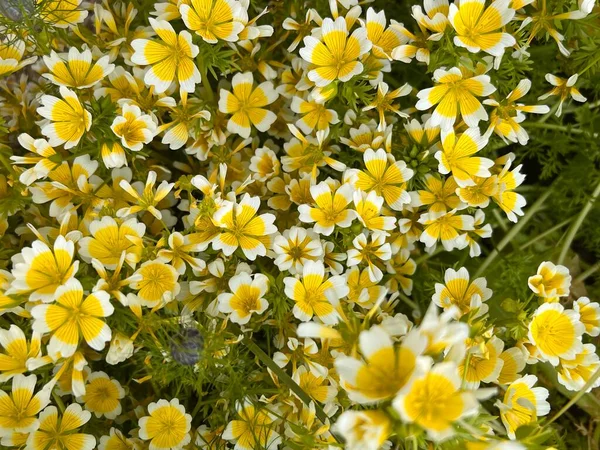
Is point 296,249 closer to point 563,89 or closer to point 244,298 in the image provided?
point 244,298

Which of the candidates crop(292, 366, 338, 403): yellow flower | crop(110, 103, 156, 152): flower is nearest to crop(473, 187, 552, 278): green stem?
crop(292, 366, 338, 403): yellow flower

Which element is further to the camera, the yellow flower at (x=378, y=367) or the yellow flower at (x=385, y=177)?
the yellow flower at (x=385, y=177)

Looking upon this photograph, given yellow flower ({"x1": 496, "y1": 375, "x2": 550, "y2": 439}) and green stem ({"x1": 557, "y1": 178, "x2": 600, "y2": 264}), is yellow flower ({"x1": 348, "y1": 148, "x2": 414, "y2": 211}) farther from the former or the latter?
green stem ({"x1": 557, "y1": 178, "x2": 600, "y2": 264})

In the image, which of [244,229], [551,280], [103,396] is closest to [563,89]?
[551,280]

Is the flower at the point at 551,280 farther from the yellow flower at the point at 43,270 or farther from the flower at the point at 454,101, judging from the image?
the yellow flower at the point at 43,270

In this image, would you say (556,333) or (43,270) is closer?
(43,270)

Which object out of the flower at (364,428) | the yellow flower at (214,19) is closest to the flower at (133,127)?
the yellow flower at (214,19)

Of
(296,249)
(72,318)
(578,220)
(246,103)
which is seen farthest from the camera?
(578,220)
